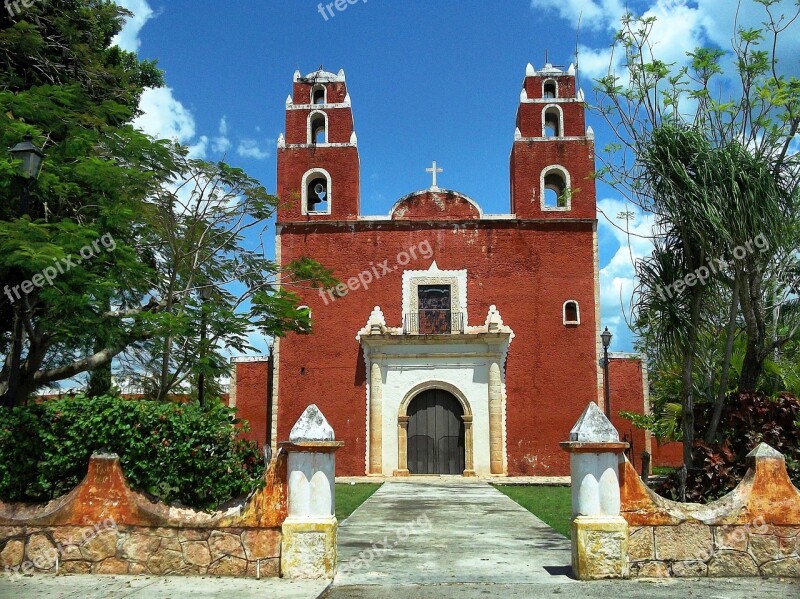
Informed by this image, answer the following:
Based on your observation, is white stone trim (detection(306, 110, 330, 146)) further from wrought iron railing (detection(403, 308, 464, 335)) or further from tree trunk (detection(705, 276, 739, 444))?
tree trunk (detection(705, 276, 739, 444))

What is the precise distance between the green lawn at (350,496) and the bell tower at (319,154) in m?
7.24

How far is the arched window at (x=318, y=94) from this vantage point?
21419 millimetres

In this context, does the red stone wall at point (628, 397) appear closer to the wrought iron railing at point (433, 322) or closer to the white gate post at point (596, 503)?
the wrought iron railing at point (433, 322)

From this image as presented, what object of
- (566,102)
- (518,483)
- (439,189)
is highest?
(566,102)

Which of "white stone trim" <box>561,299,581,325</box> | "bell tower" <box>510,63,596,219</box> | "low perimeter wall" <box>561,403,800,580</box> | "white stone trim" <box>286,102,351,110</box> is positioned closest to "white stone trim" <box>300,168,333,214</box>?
"white stone trim" <box>286,102,351,110</box>

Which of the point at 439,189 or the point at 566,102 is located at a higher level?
the point at 566,102

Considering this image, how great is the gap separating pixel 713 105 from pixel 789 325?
2.57 m

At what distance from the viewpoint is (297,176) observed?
2067 centimetres

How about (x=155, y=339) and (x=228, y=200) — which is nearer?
(x=155, y=339)

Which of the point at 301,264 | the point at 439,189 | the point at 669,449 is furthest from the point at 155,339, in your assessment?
the point at 669,449

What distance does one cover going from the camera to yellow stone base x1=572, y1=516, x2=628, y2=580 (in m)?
6.16

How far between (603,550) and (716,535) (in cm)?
98

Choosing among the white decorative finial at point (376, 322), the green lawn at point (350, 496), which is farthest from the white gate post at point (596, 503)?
the white decorative finial at point (376, 322)

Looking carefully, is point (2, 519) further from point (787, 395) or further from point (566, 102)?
point (566, 102)
